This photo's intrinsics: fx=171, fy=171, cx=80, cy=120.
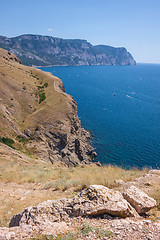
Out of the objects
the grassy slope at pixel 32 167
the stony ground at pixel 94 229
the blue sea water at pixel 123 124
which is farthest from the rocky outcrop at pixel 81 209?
the blue sea water at pixel 123 124

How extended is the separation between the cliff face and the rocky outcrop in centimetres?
2817

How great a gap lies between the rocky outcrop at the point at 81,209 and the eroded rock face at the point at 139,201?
11cm

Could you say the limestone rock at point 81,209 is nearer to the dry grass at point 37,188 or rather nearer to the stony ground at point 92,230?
the stony ground at point 92,230

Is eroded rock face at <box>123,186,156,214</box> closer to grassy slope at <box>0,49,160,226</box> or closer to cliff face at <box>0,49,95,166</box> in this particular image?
grassy slope at <box>0,49,160,226</box>

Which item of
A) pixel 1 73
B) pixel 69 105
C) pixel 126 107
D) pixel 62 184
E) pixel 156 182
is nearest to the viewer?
pixel 156 182

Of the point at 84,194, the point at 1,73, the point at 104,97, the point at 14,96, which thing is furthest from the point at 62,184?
the point at 104,97

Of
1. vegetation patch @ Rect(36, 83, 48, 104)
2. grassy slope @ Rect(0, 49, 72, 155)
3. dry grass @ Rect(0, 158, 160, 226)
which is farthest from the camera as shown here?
vegetation patch @ Rect(36, 83, 48, 104)

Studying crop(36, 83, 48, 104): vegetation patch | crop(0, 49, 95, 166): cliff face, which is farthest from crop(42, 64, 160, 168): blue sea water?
crop(36, 83, 48, 104): vegetation patch

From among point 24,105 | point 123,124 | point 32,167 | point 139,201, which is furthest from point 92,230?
point 123,124

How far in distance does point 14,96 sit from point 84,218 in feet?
165

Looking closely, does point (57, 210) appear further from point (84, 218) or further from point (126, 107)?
point (126, 107)

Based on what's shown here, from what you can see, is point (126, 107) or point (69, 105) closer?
point (69, 105)

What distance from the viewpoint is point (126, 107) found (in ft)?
300

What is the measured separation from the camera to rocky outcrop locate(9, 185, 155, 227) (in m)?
6.25
